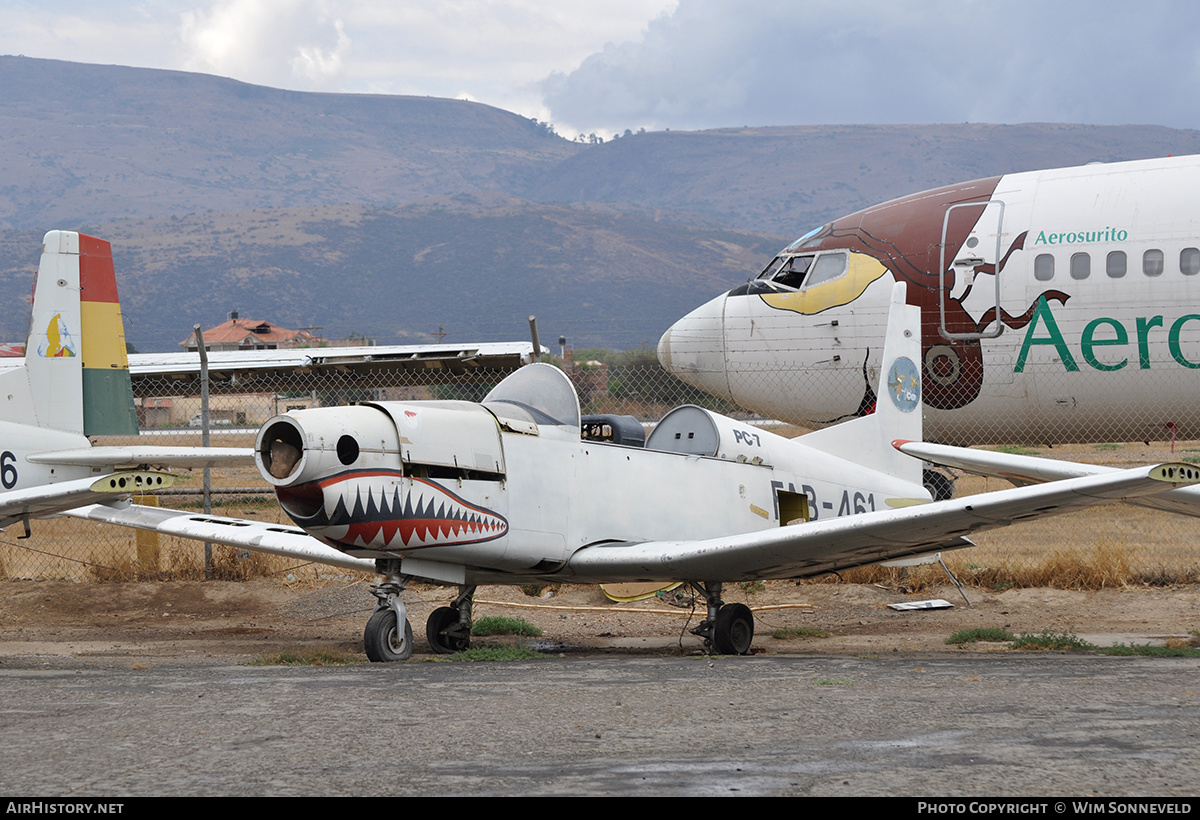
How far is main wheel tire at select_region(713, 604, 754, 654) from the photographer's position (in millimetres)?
7832

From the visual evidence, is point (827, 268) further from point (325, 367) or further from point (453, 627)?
point (453, 627)

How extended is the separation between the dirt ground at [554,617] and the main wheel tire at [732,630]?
48cm

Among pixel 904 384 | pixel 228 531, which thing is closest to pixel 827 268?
pixel 904 384

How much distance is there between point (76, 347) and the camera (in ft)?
32.8

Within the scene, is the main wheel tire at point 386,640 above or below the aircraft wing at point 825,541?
below

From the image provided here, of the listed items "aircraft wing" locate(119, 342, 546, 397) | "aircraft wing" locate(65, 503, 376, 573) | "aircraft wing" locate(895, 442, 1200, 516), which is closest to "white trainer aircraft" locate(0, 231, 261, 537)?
"aircraft wing" locate(65, 503, 376, 573)

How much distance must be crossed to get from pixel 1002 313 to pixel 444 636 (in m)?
7.49

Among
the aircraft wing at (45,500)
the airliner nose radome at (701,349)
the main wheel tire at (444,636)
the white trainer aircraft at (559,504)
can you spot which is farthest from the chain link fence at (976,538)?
the main wheel tire at (444,636)

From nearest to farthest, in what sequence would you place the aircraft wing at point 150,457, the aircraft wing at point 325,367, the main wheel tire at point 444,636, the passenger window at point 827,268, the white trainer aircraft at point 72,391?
the main wheel tire at point 444,636 < the aircraft wing at point 150,457 < the white trainer aircraft at point 72,391 < the passenger window at point 827,268 < the aircraft wing at point 325,367

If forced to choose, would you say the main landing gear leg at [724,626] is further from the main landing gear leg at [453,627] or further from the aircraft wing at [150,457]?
the aircraft wing at [150,457]

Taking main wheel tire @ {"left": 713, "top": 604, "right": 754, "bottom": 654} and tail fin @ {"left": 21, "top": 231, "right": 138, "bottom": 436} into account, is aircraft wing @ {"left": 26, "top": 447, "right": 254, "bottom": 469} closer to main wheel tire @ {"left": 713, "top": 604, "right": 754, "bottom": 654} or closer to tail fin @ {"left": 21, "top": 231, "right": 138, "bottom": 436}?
tail fin @ {"left": 21, "top": 231, "right": 138, "bottom": 436}

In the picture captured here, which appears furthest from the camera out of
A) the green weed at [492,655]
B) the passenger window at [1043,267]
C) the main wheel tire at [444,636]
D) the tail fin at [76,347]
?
the passenger window at [1043,267]

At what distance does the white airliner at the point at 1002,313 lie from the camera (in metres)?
11.5
